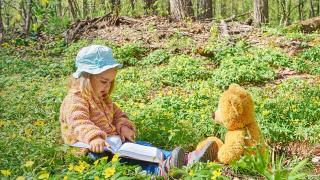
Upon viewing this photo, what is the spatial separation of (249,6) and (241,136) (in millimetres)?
36665

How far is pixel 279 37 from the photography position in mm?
9156

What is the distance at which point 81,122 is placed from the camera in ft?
12.2

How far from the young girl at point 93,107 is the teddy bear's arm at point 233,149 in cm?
19

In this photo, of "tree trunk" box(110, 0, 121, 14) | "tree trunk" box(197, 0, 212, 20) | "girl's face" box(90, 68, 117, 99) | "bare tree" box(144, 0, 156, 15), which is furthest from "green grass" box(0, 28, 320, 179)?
"tree trunk" box(197, 0, 212, 20)

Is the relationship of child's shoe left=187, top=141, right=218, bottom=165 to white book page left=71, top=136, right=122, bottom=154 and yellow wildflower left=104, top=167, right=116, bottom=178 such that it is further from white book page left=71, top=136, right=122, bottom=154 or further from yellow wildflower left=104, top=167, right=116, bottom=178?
yellow wildflower left=104, top=167, right=116, bottom=178

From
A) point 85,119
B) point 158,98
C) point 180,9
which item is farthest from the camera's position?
point 180,9

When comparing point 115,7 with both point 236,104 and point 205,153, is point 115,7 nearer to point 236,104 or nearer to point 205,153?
point 236,104

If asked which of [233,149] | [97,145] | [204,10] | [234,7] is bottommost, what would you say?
[233,149]

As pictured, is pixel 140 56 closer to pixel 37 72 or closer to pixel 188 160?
pixel 37 72

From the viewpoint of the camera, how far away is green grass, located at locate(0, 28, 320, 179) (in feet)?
10.6

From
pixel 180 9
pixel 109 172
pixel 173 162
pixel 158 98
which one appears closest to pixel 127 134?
pixel 173 162

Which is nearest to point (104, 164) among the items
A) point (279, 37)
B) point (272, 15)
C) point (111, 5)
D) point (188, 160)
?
point (188, 160)

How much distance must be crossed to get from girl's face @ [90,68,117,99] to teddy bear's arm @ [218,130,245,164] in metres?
1.14

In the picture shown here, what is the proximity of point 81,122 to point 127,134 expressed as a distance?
0.52 m
